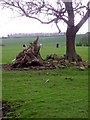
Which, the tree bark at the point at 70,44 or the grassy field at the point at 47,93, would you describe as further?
the tree bark at the point at 70,44

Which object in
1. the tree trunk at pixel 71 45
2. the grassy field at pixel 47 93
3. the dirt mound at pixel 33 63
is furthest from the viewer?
the tree trunk at pixel 71 45

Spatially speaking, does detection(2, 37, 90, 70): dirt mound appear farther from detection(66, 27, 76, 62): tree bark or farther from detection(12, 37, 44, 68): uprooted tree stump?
detection(66, 27, 76, 62): tree bark

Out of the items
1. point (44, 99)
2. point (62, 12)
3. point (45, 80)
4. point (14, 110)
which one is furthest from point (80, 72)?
point (14, 110)

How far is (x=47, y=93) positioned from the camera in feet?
31.5

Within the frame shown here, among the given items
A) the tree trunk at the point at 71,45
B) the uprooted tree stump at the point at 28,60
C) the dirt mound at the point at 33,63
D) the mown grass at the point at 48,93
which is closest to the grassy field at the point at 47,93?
the mown grass at the point at 48,93

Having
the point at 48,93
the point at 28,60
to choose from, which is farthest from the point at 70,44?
the point at 48,93

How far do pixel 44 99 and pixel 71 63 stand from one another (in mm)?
8543

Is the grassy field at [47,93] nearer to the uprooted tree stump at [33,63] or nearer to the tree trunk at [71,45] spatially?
the uprooted tree stump at [33,63]

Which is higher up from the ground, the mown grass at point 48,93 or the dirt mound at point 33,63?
the dirt mound at point 33,63

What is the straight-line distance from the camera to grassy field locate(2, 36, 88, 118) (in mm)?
7223

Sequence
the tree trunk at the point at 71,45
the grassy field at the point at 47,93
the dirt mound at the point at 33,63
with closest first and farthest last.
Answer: the grassy field at the point at 47,93 → the dirt mound at the point at 33,63 → the tree trunk at the point at 71,45

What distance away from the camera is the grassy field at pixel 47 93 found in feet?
23.7

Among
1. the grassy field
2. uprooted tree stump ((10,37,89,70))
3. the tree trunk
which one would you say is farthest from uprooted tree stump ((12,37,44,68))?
the tree trunk

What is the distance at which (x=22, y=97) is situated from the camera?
9109 millimetres
